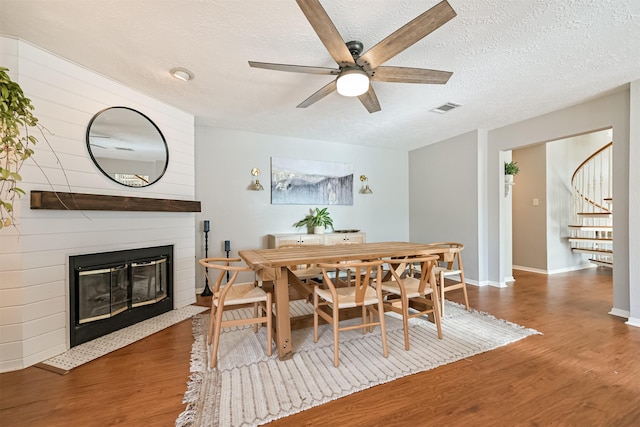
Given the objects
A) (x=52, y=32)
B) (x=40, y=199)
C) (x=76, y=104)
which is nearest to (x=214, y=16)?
(x=52, y=32)

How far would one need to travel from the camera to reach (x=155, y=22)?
6.11ft

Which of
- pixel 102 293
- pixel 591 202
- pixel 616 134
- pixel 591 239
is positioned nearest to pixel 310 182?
pixel 102 293

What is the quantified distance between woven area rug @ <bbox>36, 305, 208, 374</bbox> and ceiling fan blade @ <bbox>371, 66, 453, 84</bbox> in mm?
3060

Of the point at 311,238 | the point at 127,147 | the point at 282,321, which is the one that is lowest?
the point at 282,321

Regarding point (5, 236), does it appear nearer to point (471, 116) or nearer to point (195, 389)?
point (195, 389)

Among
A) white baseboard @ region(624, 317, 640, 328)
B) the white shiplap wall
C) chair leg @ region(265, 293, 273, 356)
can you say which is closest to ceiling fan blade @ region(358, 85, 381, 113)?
chair leg @ region(265, 293, 273, 356)

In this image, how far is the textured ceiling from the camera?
5.75 ft

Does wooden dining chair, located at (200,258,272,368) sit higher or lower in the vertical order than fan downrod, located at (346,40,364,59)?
lower

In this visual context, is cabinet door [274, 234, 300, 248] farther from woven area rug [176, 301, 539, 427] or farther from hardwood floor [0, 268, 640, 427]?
hardwood floor [0, 268, 640, 427]

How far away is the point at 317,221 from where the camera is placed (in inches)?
182

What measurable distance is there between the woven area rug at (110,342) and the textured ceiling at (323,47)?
2.43 meters

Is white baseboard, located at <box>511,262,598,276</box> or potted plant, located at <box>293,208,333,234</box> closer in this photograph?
potted plant, located at <box>293,208,333,234</box>

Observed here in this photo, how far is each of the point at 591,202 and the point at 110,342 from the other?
7.93 meters

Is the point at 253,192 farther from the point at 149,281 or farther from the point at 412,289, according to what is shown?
the point at 412,289
